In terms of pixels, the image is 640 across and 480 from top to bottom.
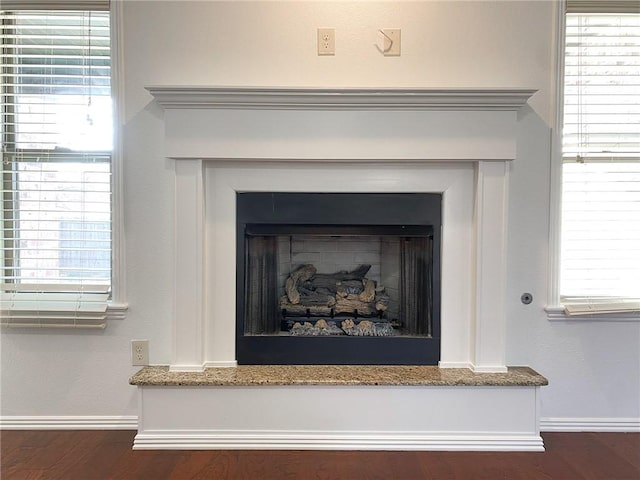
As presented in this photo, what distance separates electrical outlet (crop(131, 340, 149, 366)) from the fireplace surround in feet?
0.46

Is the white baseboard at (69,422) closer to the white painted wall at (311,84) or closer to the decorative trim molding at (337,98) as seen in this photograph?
the white painted wall at (311,84)

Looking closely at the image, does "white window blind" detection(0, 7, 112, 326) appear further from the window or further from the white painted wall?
the white painted wall

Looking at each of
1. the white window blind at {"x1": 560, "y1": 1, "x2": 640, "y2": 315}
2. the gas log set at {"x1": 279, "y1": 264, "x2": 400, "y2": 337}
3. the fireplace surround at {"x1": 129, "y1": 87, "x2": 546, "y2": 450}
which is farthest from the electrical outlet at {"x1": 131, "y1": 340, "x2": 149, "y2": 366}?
the white window blind at {"x1": 560, "y1": 1, "x2": 640, "y2": 315}

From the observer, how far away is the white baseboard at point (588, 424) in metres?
2.05

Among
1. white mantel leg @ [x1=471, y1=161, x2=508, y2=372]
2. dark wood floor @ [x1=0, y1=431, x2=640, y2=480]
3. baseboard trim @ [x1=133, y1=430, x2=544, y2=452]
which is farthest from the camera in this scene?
white mantel leg @ [x1=471, y1=161, x2=508, y2=372]

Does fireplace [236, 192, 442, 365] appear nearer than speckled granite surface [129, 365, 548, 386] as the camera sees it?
No

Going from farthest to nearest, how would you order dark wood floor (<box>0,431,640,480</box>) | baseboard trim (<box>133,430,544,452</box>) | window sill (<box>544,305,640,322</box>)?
window sill (<box>544,305,640,322</box>) → baseboard trim (<box>133,430,544,452</box>) → dark wood floor (<box>0,431,640,480</box>)

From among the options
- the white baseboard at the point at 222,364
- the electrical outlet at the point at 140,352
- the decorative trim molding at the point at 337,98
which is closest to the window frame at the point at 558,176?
the decorative trim molding at the point at 337,98

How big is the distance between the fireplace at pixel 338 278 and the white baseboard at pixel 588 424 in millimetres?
666

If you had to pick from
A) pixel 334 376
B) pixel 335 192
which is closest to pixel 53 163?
pixel 335 192

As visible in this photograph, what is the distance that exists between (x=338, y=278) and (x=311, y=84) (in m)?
1.00

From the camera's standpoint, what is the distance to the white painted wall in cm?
198

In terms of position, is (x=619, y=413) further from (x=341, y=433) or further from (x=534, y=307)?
(x=341, y=433)

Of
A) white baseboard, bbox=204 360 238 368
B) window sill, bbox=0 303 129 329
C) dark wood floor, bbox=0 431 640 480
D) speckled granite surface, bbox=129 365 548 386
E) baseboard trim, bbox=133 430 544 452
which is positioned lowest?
dark wood floor, bbox=0 431 640 480
